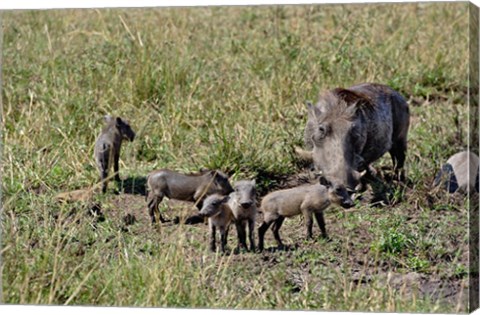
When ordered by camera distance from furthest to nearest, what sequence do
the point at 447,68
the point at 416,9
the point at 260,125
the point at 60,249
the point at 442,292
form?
the point at 416,9 < the point at 447,68 < the point at 260,125 < the point at 60,249 < the point at 442,292

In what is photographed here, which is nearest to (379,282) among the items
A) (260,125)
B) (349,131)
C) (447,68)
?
(349,131)

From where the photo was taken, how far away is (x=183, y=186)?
779 cm

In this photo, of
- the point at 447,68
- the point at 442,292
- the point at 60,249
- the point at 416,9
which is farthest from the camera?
the point at 416,9

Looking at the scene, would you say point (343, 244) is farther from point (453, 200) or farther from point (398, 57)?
point (398, 57)

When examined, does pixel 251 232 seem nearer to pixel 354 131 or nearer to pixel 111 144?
pixel 354 131

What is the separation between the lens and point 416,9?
9.67 meters

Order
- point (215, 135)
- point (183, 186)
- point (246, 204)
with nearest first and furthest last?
point (246, 204) < point (183, 186) < point (215, 135)

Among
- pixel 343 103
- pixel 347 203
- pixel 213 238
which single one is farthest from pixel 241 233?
pixel 343 103

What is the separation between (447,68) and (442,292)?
7.48 ft

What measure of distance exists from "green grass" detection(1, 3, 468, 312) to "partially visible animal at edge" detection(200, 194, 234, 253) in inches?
3.7

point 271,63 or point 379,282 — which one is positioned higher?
point 271,63

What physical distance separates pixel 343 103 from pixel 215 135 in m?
0.85

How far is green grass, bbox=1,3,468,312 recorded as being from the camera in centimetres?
739

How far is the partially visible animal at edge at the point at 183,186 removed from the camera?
25.3 feet
